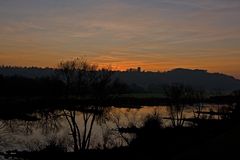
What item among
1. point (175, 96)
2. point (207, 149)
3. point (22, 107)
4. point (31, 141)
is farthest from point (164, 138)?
point (22, 107)

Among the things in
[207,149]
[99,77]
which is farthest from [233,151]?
[99,77]

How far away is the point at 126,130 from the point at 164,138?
17154 millimetres

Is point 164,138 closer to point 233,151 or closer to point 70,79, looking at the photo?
point 70,79

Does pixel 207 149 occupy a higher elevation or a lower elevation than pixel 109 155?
higher

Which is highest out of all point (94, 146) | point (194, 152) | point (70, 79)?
point (70, 79)

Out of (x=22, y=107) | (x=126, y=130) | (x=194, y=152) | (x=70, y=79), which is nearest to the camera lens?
(x=194, y=152)

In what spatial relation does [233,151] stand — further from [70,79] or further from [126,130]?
[126,130]

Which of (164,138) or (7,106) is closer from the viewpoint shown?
(164,138)

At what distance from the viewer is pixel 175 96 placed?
78812 millimetres

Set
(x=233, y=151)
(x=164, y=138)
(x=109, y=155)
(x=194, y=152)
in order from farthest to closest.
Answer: (x=164, y=138) → (x=109, y=155) → (x=194, y=152) → (x=233, y=151)

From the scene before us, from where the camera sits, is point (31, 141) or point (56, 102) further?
point (56, 102)

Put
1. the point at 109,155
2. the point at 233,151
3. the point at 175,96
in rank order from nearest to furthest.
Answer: the point at 233,151 → the point at 109,155 → the point at 175,96

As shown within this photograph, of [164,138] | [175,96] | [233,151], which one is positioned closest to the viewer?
[233,151]

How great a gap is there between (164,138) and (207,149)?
21.8 meters
